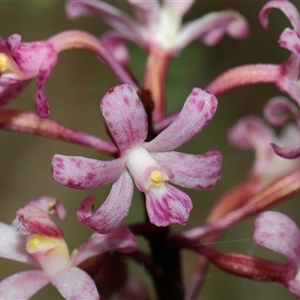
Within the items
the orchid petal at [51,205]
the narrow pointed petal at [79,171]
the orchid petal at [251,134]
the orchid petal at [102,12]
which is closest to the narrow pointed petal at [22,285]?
the orchid petal at [51,205]

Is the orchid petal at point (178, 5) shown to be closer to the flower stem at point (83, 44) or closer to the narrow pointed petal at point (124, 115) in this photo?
the flower stem at point (83, 44)

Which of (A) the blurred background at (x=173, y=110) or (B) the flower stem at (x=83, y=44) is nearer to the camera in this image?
(B) the flower stem at (x=83, y=44)

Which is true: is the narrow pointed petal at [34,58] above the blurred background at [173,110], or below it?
above

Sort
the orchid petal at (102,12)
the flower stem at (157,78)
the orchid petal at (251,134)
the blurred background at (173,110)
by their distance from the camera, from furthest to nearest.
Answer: the blurred background at (173,110) → the orchid petal at (251,134) → the orchid petal at (102,12) → the flower stem at (157,78)

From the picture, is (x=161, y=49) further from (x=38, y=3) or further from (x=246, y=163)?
(x=246, y=163)

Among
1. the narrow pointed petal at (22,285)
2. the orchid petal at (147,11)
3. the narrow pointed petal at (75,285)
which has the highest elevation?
the orchid petal at (147,11)

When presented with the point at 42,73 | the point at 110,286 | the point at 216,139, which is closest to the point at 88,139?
the point at 42,73

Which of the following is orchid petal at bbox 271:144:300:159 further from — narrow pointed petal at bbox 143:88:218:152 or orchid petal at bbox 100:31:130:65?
orchid petal at bbox 100:31:130:65

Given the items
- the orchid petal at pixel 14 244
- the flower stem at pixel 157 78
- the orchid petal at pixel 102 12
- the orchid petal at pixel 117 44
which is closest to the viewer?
the orchid petal at pixel 14 244
